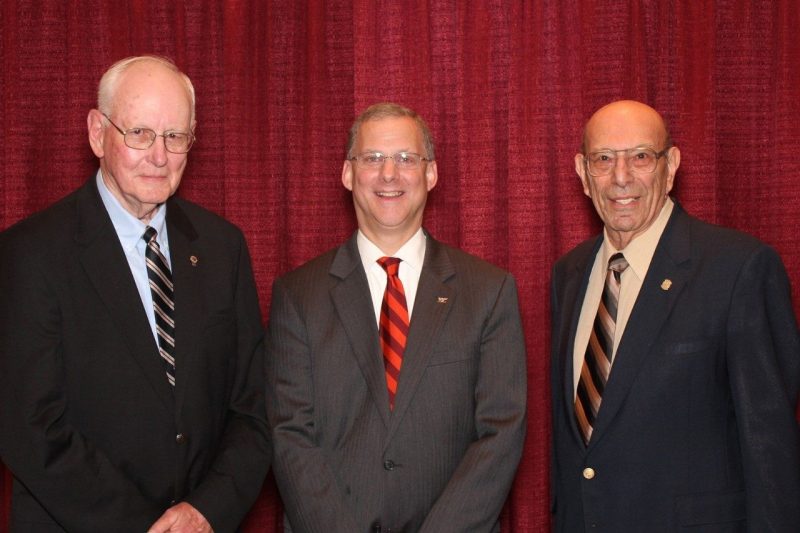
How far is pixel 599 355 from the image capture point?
2.60 m

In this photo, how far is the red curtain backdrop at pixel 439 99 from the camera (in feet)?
12.2

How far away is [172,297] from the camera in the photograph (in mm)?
2361

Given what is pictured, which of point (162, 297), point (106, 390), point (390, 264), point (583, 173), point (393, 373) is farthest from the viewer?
point (583, 173)

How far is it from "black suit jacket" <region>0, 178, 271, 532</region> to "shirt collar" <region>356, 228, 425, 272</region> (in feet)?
1.38

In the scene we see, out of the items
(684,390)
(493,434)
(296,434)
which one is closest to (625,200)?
(684,390)

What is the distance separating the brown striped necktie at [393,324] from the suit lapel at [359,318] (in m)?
0.03

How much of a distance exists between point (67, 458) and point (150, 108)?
0.90m

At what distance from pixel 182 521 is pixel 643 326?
53.0 inches

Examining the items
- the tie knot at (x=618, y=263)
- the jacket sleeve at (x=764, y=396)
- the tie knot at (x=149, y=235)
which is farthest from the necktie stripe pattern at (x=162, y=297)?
the jacket sleeve at (x=764, y=396)

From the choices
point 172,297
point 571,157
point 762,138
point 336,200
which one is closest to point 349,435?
point 172,297

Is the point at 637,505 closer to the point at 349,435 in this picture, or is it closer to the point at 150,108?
the point at 349,435

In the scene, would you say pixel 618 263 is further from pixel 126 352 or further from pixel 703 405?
pixel 126 352

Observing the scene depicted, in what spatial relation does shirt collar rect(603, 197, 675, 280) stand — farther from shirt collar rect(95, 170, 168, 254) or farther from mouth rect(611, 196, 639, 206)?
shirt collar rect(95, 170, 168, 254)

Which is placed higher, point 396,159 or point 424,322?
point 396,159
